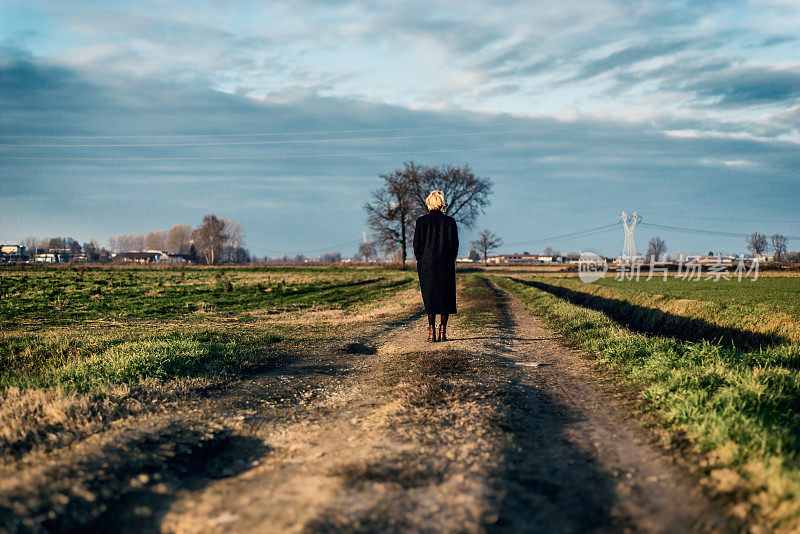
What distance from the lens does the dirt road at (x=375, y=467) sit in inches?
96.0

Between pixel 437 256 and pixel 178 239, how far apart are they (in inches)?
7208

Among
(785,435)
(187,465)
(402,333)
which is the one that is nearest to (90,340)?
(402,333)

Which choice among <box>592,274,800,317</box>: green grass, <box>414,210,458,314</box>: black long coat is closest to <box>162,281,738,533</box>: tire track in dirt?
<box>414,210,458,314</box>: black long coat

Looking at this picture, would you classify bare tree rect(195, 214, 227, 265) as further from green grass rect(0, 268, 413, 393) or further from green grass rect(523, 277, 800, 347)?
green grass rect(523, 277, 800, 347)

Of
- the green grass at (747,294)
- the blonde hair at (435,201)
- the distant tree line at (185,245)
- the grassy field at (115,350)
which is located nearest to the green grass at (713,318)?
the green grass at (747,294)

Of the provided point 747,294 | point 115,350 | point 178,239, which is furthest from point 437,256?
point 178,239

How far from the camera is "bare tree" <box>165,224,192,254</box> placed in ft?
563

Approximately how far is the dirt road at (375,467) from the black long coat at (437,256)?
2.60 m

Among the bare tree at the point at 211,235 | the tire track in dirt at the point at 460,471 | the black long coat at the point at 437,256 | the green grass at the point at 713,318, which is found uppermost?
the bare tree at the point at 211,235

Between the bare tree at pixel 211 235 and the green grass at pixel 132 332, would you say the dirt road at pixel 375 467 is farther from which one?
the bare tree at pixel 211 235

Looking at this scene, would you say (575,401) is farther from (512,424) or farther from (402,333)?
(402,333)

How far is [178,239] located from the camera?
566 ft

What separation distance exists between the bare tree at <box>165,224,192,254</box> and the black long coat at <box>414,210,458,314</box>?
17931cm

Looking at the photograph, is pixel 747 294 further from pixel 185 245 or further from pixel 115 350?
pixel 185 245
